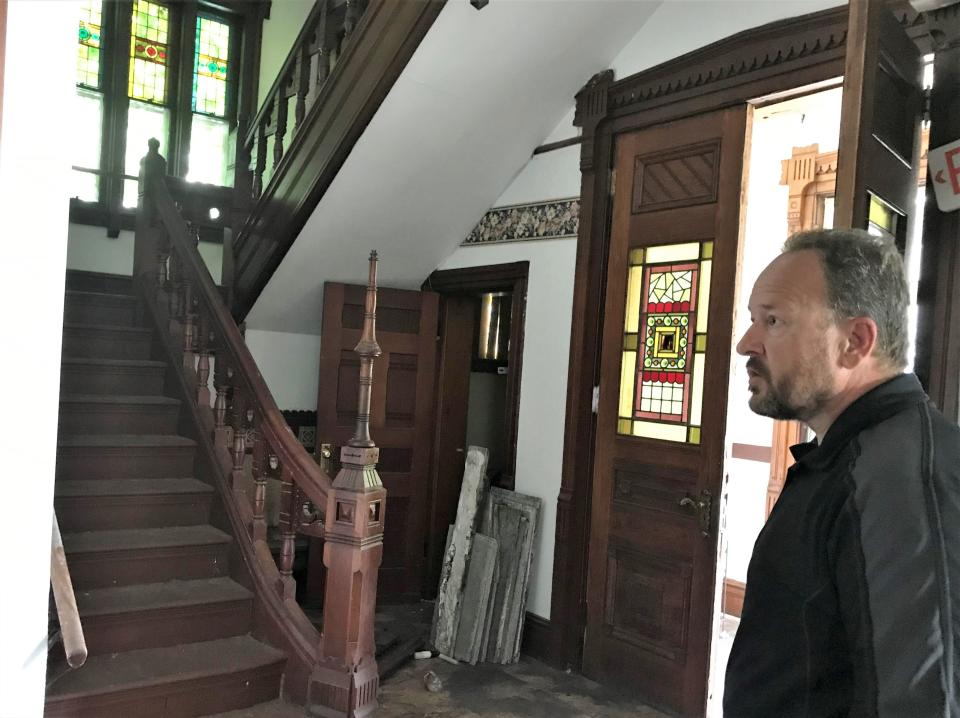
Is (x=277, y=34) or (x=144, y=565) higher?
(x=277, y=34)

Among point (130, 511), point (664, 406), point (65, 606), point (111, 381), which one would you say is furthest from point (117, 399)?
point (664, 406)

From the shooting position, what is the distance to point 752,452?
5090 millimetres

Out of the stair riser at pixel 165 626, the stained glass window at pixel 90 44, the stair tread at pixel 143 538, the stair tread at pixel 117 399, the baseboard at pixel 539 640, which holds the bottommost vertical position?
the baseboard at pixel 539 640

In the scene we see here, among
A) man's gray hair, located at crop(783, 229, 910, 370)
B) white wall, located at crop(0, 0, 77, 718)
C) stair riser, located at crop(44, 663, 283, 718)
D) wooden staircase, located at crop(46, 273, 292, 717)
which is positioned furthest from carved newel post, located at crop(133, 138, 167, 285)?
man's gray hair, located at crop(783, 229, 910, 370)

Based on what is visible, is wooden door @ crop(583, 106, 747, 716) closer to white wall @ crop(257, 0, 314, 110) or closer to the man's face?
the man's face

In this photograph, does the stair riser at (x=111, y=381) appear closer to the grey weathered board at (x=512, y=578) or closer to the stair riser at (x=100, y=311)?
the stair riser at (x=100, y=311)

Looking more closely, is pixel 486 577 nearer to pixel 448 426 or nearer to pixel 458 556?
pixel 458 556

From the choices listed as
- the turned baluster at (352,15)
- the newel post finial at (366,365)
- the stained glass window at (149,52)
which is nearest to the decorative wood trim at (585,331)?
the turned baluster at (352,15)

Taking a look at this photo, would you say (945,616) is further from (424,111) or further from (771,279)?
(424,111)

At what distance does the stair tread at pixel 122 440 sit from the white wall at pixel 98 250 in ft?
6.05

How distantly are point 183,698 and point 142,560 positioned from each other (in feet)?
2.16

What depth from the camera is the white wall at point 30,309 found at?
6.12ft

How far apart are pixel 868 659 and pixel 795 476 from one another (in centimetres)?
32

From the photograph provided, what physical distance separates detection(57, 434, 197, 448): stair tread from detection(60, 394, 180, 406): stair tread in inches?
6.6
